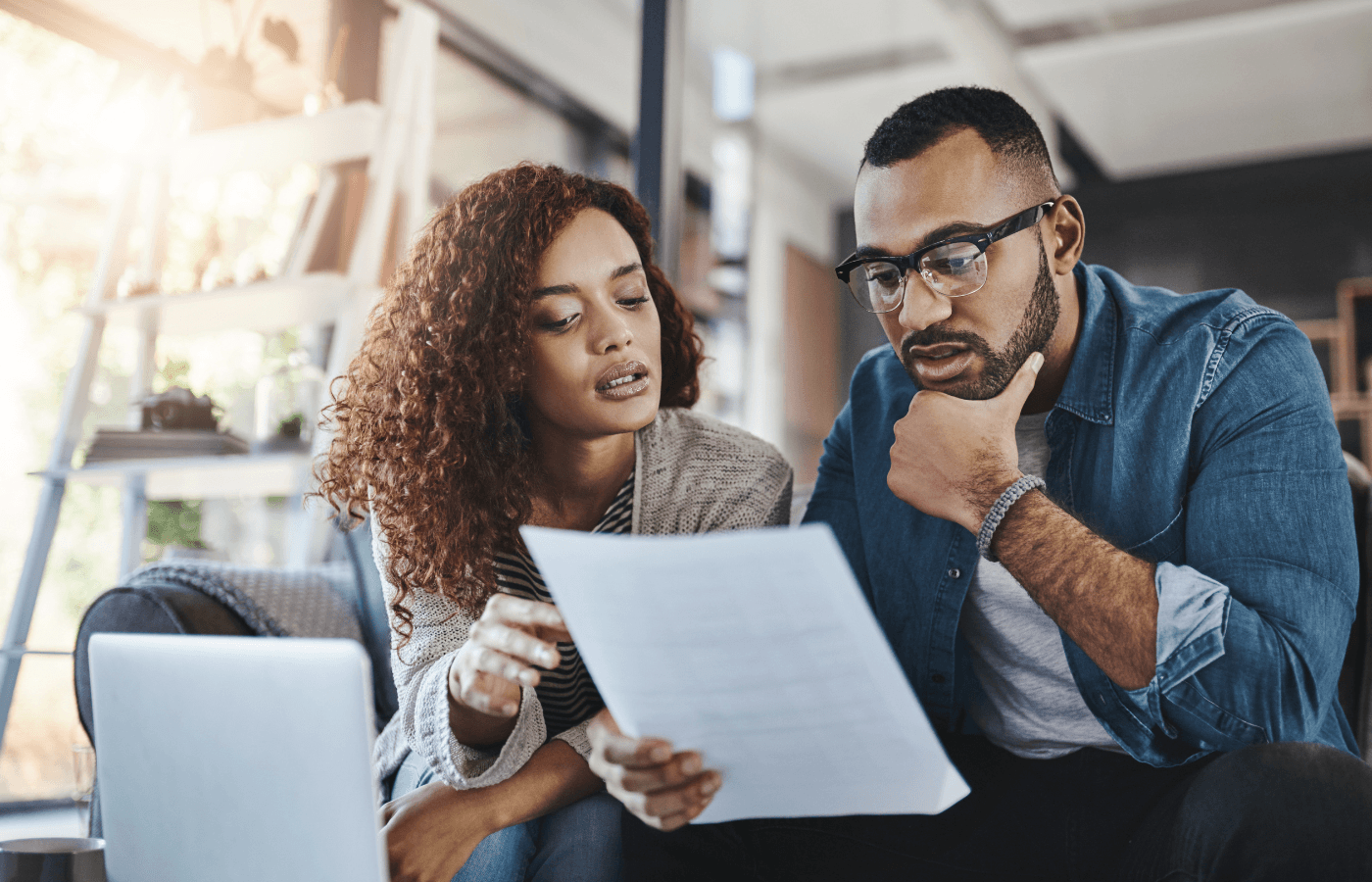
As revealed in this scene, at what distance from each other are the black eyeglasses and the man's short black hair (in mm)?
59

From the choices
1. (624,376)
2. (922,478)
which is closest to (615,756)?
(922,478)

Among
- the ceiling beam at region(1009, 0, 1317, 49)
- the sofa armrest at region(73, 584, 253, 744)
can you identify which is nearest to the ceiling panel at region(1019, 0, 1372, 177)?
the ceiling beam at region(1009, 0, 1317, 49)

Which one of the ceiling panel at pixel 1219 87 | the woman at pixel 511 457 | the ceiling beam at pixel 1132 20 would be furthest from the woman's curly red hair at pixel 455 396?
the ceiling panel at pixel 1219 87

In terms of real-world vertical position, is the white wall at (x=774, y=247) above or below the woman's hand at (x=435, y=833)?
above

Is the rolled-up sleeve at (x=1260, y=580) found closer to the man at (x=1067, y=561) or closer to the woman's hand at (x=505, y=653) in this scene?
the man at (x=1067, y=561)

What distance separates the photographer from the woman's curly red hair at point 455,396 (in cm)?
122

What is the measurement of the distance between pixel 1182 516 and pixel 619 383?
1.98ft

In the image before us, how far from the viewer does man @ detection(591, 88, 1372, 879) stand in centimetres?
87

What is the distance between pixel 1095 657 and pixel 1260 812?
16 cm

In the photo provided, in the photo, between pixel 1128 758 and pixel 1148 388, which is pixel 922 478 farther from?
pixel 1128 758

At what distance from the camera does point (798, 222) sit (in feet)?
17.8

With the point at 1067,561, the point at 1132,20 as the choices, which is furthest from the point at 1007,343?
the point at 1132,20

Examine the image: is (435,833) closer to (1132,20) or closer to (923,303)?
(923,303)

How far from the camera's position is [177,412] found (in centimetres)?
217
